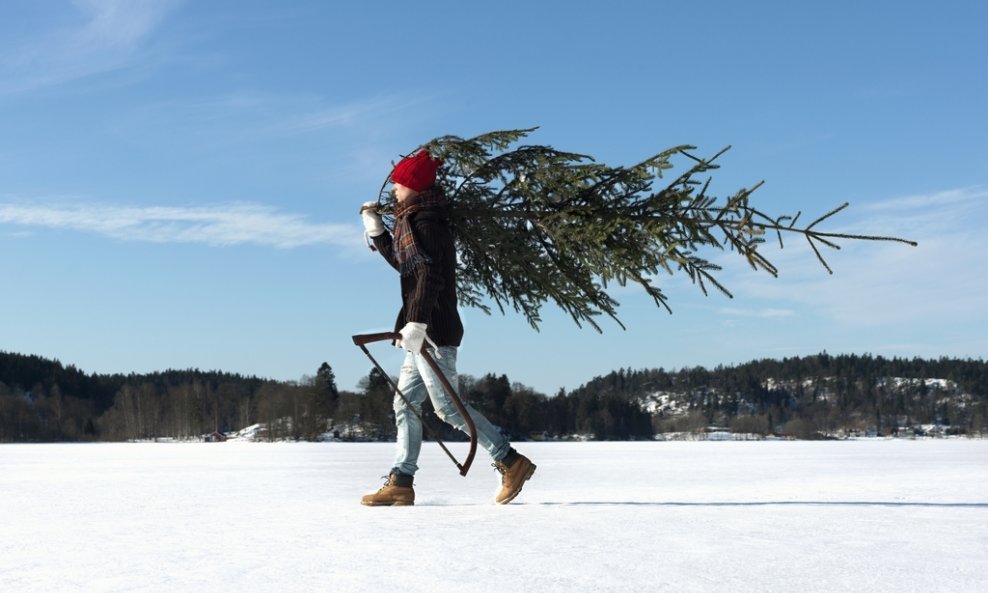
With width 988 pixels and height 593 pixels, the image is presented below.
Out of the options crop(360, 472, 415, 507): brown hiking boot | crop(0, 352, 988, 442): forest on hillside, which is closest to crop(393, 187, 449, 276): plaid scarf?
crop(360, 472, 415, 507): brown hiking boot

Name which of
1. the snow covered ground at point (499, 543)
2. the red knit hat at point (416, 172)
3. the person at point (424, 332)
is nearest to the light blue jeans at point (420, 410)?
the person at point (424, 332)

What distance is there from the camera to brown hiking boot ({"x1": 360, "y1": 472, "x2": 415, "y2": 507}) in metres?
6.05

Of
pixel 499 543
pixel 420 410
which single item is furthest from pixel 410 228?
pixel 499 543

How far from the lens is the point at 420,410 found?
6301 mm

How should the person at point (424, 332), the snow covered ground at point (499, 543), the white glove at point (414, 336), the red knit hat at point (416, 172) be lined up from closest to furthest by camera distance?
the snow covered ground at point (499, 543) → the white glove at point (414, 336) → the person at point (424, 332) → the red knit hat at point (416, 172)

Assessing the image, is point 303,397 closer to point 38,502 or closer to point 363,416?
point 363,416

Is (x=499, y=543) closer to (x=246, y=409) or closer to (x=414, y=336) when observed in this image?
(x=414, y=336)

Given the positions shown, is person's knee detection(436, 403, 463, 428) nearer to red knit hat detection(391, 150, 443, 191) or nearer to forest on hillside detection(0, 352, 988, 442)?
red knit hat detection(391, 150, 443, 191)

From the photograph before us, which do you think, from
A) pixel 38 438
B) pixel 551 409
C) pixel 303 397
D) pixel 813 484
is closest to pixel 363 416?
pixel 303 397

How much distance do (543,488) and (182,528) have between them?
4.03m

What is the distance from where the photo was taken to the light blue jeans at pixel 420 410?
240 inches

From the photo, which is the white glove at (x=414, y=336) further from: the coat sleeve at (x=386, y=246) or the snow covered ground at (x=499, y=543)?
the snow covered ground at (x=499, y=543)

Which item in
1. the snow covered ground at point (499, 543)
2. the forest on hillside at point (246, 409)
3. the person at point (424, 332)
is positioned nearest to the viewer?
the snow covered ground at point (499, 543)

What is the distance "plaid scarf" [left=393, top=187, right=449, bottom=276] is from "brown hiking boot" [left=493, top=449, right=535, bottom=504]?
4.97 feet
